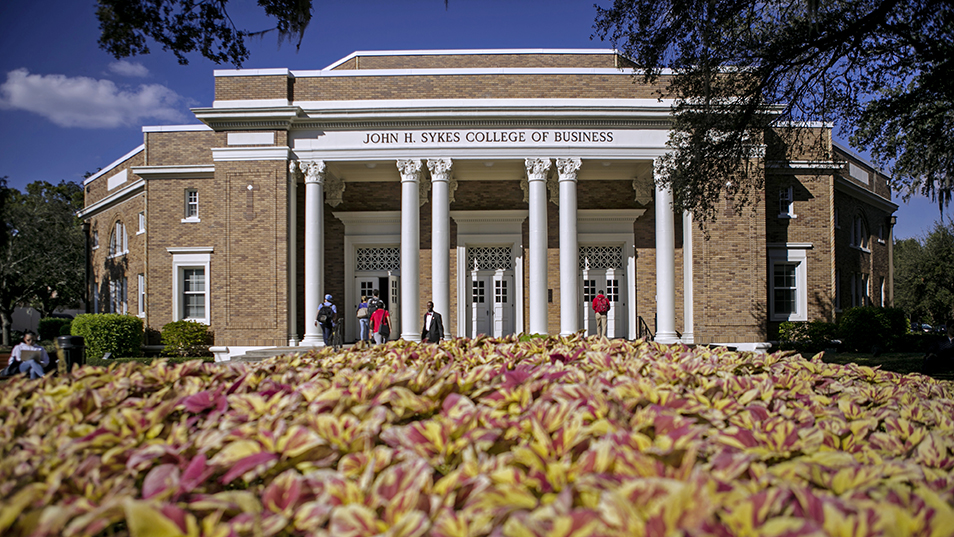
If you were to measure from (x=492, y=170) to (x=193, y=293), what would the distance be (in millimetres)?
12854

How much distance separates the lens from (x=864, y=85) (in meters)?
10.8

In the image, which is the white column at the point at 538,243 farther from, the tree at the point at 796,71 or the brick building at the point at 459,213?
the tree at the point at 796,71

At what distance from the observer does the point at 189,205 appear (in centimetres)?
2228

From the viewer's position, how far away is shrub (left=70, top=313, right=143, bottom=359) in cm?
1969

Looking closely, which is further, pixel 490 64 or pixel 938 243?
pixel 938 243

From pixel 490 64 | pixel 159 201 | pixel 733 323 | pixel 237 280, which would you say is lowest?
pixel 733 323

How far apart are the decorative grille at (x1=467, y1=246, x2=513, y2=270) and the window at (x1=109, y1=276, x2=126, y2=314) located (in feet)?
53.6

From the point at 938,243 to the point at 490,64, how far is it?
31.7 meters

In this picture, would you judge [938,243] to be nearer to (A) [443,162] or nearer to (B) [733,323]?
(B) [733,323]

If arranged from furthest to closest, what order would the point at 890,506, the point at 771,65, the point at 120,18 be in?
1. the point at 771,65
2. the point at 120,18
3. the point at 890,506

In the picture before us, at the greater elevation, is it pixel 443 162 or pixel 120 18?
pixel 443 162

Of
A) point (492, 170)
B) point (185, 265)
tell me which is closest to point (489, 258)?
point (492, 170)

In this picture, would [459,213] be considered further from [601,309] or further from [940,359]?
[940,359]

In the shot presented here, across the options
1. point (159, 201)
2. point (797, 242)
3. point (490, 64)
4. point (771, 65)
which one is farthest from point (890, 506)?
point (159, 201)
